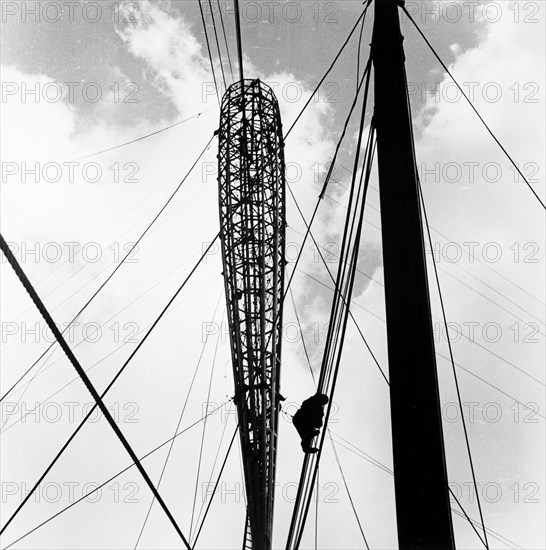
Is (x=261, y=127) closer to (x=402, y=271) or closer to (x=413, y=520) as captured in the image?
(x=402, y=271)

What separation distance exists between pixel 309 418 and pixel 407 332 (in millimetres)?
1765

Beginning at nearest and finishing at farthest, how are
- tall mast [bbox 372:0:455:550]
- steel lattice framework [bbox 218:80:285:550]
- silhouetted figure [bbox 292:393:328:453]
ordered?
tall mast [bbox 372:0:455:550]
silhouetted figure [bbox 292:393:328:453]
steel lattice framework [bbox 218:80:285:550]

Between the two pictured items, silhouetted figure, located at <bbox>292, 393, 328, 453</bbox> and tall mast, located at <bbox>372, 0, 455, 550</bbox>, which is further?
silhouetted figure, located at <bbox>292, 393, 328, 453</bbox>

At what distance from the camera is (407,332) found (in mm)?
3285

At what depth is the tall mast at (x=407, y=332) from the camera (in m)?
2.85

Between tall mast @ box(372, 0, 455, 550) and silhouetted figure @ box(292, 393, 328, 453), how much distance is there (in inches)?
62.8

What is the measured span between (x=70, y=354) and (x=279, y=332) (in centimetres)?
991

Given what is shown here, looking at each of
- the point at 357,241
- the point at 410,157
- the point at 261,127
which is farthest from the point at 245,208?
the point at 410,157

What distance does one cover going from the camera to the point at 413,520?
283cm

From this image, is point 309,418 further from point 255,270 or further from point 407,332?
point 255,270

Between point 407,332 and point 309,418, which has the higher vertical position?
point 407,332

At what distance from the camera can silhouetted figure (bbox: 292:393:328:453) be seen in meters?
4.66

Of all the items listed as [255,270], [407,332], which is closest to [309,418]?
[407,332]

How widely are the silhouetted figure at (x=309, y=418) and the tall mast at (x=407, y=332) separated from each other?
5.24 feet
